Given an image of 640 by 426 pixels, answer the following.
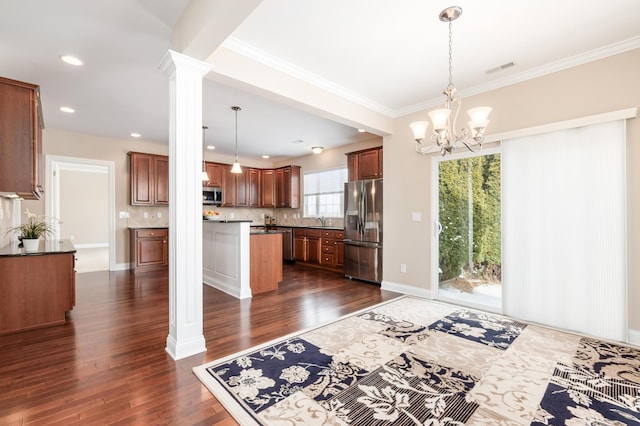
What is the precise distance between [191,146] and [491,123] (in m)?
3.53

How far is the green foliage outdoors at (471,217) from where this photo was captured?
12.4ft

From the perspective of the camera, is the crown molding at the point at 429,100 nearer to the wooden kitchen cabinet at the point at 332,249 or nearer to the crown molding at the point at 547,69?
the crown molding at the point at 547,69

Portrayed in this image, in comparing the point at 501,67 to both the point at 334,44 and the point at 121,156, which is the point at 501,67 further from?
the point at 121,156

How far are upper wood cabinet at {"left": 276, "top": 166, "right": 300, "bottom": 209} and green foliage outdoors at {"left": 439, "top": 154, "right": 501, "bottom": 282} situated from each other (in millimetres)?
4330

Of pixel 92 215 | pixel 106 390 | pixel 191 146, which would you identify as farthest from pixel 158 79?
pixel 92 215

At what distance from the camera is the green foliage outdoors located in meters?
3.79

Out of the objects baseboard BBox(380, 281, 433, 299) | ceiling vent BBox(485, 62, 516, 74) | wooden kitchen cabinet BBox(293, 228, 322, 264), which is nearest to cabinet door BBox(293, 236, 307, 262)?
wooden kitchen cabinet BBox(293, 228, 322, 264)

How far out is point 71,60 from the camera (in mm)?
3043

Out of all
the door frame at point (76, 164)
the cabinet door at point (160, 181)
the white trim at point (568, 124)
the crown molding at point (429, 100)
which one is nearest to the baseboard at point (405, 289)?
the white trim at point (568, 124)

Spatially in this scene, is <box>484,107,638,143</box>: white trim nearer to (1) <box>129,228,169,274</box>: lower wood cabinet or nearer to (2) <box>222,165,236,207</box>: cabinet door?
(2) <box>222,165,236,207</box>: cabinet door

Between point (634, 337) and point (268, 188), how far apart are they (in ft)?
23.8

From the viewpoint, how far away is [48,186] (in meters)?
5.40

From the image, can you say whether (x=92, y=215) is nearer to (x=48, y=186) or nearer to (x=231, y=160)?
(x=48, y=186)

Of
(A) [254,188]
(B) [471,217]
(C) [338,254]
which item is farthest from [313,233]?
(B) [471,217]
